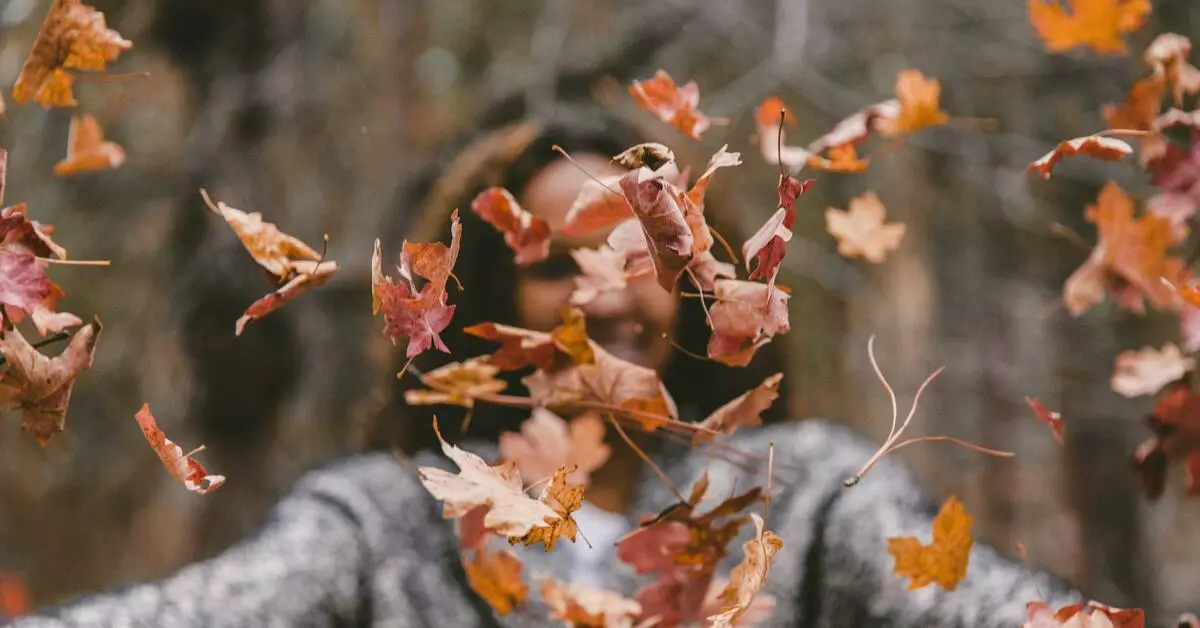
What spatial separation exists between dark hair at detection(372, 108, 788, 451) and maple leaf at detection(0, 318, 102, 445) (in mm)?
472

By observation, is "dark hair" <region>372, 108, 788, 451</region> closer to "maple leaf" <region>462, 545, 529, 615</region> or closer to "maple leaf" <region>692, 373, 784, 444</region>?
"maple leaf" <region>462, 545, 529, 615</region>

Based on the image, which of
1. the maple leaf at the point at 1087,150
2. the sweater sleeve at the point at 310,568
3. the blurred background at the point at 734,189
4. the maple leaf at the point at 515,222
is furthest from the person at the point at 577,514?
the blurred background at the point at 734,189

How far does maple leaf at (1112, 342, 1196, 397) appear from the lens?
55 centimetres

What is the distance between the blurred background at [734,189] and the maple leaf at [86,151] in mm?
934

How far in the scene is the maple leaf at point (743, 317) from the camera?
374mm

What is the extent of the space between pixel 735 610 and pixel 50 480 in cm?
348

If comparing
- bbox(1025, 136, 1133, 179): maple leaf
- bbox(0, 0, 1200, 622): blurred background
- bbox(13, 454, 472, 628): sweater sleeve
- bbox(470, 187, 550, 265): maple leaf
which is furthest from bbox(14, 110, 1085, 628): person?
bbox(0, 0, 1200, 622): blurred background

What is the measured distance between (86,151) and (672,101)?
289mm

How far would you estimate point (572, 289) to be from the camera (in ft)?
2.61

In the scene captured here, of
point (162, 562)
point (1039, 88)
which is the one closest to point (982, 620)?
point (1039, 88)

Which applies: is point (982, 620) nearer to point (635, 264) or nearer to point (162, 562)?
point (635, 264)

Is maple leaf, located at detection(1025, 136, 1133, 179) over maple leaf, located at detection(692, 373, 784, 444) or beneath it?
Answer: over

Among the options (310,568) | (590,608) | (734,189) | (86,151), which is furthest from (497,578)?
(734,189)

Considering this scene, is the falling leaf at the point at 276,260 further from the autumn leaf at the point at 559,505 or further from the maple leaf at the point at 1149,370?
the maple leaf at the point at 1149,370
